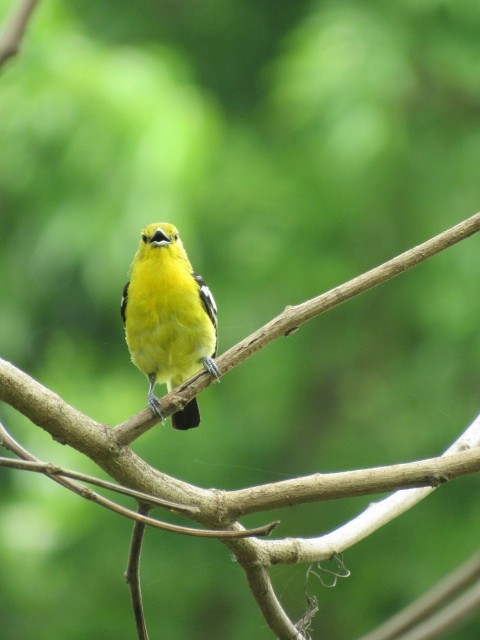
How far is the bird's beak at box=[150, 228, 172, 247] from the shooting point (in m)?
4.12

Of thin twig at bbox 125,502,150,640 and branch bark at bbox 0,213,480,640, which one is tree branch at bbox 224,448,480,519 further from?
thin twig at bbox 125,502,150,640

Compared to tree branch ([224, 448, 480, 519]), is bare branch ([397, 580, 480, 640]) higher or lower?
lower

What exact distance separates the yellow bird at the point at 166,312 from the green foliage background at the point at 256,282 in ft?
6.55

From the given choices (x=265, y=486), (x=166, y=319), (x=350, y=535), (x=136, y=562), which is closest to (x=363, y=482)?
(x=265, y=486)

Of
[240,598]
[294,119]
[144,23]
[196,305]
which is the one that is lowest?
[196,305]

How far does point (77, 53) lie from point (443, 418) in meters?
3.49

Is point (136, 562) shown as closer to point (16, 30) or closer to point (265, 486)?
point (265, 486)

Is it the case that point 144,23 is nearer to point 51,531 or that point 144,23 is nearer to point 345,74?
point 345,74

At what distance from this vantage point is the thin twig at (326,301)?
215 cm

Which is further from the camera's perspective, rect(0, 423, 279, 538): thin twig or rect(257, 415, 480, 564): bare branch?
rect(257, 415, 480, 564): bare branch

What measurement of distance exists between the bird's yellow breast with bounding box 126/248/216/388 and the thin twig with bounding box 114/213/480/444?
1.68 metres

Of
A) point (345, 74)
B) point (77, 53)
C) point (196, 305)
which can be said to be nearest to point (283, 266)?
point (345, 74)

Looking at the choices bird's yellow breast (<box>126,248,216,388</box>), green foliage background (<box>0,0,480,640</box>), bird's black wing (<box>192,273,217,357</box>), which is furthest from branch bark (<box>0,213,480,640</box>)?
green foliage background (<box>0,0,480,640</box>)

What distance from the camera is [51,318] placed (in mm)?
7473
